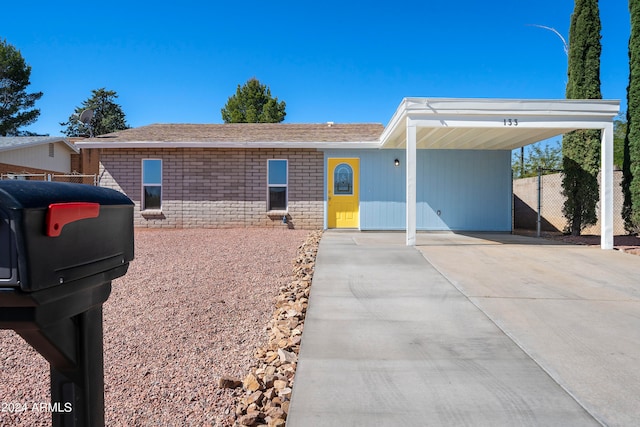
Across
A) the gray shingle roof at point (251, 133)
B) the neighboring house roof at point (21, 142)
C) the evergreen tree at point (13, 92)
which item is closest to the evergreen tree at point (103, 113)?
the evergreen tree at point (13, 92)

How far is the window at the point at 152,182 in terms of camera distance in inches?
456

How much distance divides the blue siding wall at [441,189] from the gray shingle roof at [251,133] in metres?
0.97

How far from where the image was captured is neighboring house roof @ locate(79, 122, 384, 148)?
36.6ft

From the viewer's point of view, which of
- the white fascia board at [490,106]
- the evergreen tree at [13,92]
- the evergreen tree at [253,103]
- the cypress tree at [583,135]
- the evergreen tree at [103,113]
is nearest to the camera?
the white fascia board at [490,106]

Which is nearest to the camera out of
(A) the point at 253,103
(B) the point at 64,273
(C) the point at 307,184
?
(B) the point at 64,273

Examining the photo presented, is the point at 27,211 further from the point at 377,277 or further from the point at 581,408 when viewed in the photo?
the point at 377,277

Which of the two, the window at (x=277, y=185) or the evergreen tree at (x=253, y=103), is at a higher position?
the evergreen tree at (x=253, y=103)

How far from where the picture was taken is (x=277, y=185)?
11.5 metres

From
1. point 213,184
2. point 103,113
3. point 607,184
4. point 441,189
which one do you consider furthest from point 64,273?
point 103,113

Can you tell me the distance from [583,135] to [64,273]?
11932 mm

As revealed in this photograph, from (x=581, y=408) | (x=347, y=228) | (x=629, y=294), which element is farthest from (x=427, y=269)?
(x=347, y=228)

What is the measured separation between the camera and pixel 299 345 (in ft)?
10.1

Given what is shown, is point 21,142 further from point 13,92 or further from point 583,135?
point 583,135

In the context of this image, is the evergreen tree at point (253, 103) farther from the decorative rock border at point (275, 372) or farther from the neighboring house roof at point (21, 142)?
the decorative rock border at point (275, 372)
